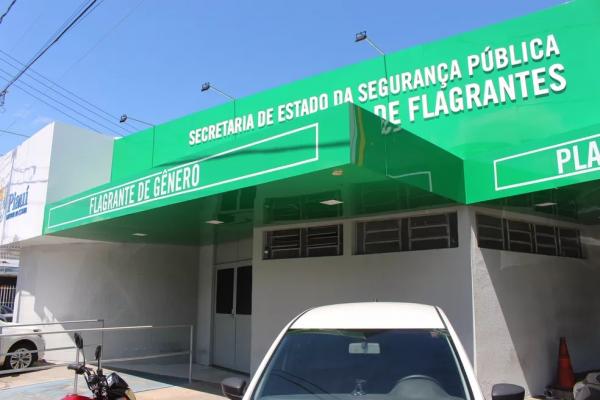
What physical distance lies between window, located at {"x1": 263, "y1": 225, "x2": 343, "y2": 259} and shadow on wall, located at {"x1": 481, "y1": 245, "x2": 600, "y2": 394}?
2711mm

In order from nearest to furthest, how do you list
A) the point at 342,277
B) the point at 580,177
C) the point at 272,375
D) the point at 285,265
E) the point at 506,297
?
the point at 272,375
the point at 580,177
the point at 506,297
the point at 342,277
the point at 285,265

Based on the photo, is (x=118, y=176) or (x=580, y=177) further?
(x=118, y=176)

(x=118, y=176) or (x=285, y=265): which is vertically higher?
(x=118, y=176)

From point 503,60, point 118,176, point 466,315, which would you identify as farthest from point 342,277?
point 118,176

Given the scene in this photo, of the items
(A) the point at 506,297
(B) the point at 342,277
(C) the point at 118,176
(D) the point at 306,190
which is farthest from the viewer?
(C) the point at 118,176

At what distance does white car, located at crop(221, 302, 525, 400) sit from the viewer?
11.2 ft

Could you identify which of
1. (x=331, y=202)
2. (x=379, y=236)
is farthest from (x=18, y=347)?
(x=379, y=236)

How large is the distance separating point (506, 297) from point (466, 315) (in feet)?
2.99

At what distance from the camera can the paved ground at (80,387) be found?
27.6 feet

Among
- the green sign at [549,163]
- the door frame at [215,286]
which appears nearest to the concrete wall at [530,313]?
the green sign at [549,163]

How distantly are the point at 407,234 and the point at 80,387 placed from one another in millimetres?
6192

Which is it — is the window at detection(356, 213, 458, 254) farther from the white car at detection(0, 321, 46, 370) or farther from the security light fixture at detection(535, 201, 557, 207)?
the white car at detection(0, 321, 46, 370)

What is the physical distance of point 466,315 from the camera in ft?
24.2

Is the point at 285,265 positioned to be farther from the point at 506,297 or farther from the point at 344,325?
the point at 344,325
